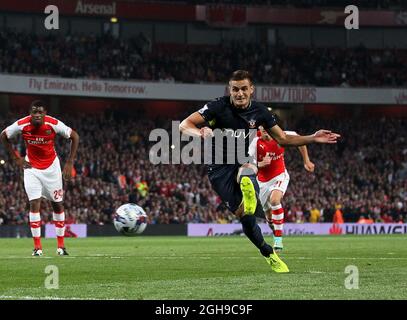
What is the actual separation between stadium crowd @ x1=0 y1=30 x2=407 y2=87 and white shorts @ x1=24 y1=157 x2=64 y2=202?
2935 centimetres

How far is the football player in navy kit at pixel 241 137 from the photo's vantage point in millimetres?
12062

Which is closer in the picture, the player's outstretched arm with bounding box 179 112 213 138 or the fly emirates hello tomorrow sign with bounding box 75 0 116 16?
the player's outstretched arm with bounding box 179 112 213 138

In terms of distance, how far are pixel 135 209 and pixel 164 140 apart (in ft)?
103

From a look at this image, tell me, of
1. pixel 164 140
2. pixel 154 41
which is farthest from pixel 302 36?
pixel 164 140

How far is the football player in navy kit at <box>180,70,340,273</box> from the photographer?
475 inches

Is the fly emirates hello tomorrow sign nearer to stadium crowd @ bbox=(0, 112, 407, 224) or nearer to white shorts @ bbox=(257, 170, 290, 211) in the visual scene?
stadium crowd @ bbox=(0, 112, 407, 224)

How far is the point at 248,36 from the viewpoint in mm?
56844

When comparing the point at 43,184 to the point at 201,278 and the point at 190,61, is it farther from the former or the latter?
the point at 190,61

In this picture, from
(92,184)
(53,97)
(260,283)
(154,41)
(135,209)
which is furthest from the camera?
(154,41)

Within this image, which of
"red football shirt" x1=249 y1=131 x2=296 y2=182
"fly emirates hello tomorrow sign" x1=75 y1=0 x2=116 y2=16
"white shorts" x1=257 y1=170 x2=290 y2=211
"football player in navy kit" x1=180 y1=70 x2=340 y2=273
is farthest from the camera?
"fly emirates hello tomorrow sign" x1=75 y1=0 x2=116 y2=16

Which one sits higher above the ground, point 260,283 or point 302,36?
point 302,36

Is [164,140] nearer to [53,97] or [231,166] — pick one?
[53,97]

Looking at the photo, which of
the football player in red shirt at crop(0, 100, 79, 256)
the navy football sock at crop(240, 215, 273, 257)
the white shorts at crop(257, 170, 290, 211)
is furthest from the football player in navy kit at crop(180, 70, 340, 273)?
the white shorts at crop(257, 170, 290, 211)
